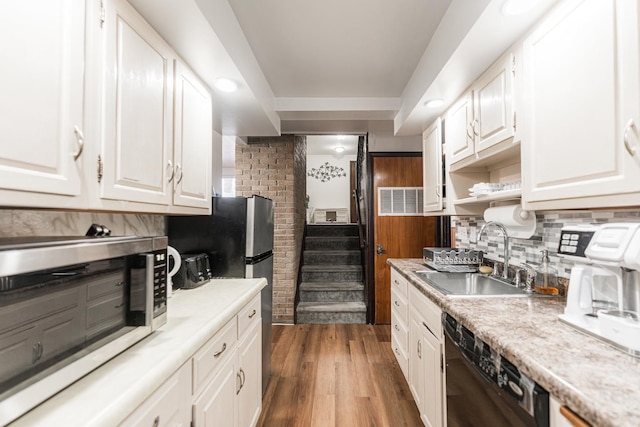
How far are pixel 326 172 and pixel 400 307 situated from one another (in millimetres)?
5679

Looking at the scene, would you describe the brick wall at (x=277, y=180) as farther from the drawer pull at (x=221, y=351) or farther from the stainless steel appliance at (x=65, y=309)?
the stainless steel appliance at (x=65, y=309)

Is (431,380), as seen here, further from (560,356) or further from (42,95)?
(42,95)

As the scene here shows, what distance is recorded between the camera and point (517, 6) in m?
1.20

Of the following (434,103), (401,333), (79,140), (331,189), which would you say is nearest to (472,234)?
(401,333)

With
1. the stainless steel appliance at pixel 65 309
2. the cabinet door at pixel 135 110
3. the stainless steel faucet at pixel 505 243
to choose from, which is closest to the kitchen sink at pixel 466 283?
the stainless steel faucet at pixel 505 243

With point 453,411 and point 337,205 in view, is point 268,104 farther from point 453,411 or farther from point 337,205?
point 337,205

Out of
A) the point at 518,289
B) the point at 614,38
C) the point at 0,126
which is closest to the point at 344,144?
the point at 518,289

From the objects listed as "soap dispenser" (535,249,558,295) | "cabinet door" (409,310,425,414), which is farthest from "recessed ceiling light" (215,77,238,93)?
"soap dispenser" (535,249,558,295)

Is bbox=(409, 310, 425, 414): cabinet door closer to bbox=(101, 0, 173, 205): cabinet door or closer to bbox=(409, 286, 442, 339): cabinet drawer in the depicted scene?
bbox=(409, 286, 442, 339): cabinet drawer

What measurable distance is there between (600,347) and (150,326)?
4.82 feet

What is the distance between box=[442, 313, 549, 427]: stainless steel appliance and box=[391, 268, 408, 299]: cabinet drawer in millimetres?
864

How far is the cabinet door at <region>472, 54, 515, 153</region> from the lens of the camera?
1.52 m

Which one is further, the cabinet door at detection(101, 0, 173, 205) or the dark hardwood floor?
the dark hardwood floor

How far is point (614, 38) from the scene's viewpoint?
3.10 feet
